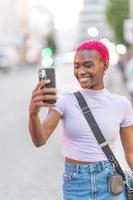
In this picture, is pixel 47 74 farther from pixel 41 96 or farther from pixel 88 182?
pixel 88 182

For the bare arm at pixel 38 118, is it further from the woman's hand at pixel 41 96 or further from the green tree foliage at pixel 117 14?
the green tree foliage at pixel 117 14

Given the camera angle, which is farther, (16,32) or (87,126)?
(16,32)

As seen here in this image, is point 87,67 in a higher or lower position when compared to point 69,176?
higher

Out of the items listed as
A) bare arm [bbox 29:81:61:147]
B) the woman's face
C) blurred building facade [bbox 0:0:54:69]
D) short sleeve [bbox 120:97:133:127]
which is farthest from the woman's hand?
blurred building facade [bbox 0:0:54:69]

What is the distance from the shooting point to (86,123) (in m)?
4.03

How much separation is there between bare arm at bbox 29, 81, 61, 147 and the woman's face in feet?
0.77

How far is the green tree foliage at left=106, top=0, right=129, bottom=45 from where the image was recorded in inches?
2152

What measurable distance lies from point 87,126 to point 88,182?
0.98ft

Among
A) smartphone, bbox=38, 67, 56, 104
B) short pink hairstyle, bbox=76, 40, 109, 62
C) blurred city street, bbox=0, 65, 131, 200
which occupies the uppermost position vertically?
short pink hairstyle, bbox=76, 40, 109, 62

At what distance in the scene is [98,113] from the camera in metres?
4.08

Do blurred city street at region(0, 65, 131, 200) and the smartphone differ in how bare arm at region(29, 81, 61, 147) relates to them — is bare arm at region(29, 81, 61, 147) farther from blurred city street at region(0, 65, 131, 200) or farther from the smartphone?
blurred city street at region(0, 65, 131, 200)

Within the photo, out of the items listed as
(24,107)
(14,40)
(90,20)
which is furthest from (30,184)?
(14,40)

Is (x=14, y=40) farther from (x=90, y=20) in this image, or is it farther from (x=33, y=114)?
(x=33, y=114)

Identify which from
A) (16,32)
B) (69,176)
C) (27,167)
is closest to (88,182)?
(69,176)
